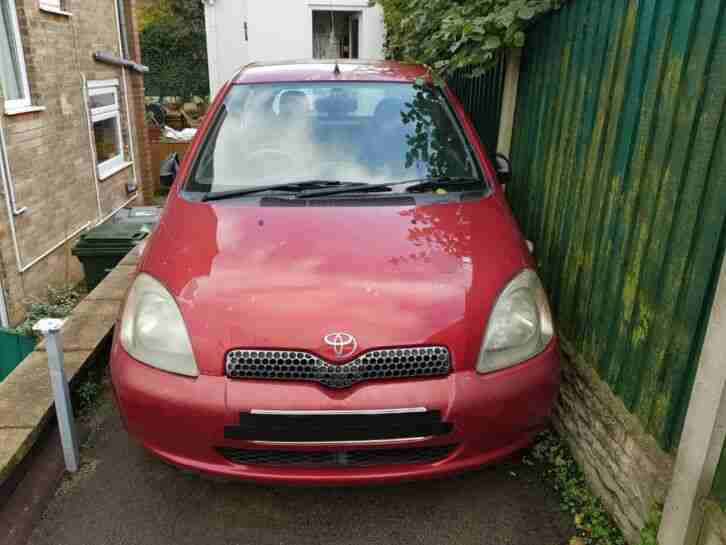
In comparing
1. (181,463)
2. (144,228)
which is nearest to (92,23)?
(144,228)

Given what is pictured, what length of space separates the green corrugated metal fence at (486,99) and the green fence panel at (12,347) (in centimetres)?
398

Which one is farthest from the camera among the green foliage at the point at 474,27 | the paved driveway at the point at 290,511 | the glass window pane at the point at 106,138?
the glass window pane at the point at 106,138

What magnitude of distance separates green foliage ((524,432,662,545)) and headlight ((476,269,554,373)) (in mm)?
724

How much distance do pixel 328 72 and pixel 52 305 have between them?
4.49m

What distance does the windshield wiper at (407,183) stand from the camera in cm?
312

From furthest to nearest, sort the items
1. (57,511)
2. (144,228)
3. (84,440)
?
(144,228), (84,440), (57,511)

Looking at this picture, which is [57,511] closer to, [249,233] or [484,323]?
[249,233]

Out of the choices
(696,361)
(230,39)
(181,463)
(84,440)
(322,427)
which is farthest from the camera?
(230,39)

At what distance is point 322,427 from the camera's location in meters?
2.26

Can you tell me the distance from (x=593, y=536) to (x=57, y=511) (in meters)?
2.27

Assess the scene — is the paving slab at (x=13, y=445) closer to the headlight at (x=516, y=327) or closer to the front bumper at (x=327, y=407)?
the front bumper at (x=327, y=407)

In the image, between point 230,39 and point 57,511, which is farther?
point 230,39

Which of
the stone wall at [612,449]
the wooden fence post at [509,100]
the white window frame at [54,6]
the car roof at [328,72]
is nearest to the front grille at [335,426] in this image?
the stone wall at [612,449]

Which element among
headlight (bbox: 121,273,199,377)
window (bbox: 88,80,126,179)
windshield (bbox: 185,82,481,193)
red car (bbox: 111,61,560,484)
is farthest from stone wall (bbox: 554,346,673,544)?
window (bbox: 88,80,126,179)
